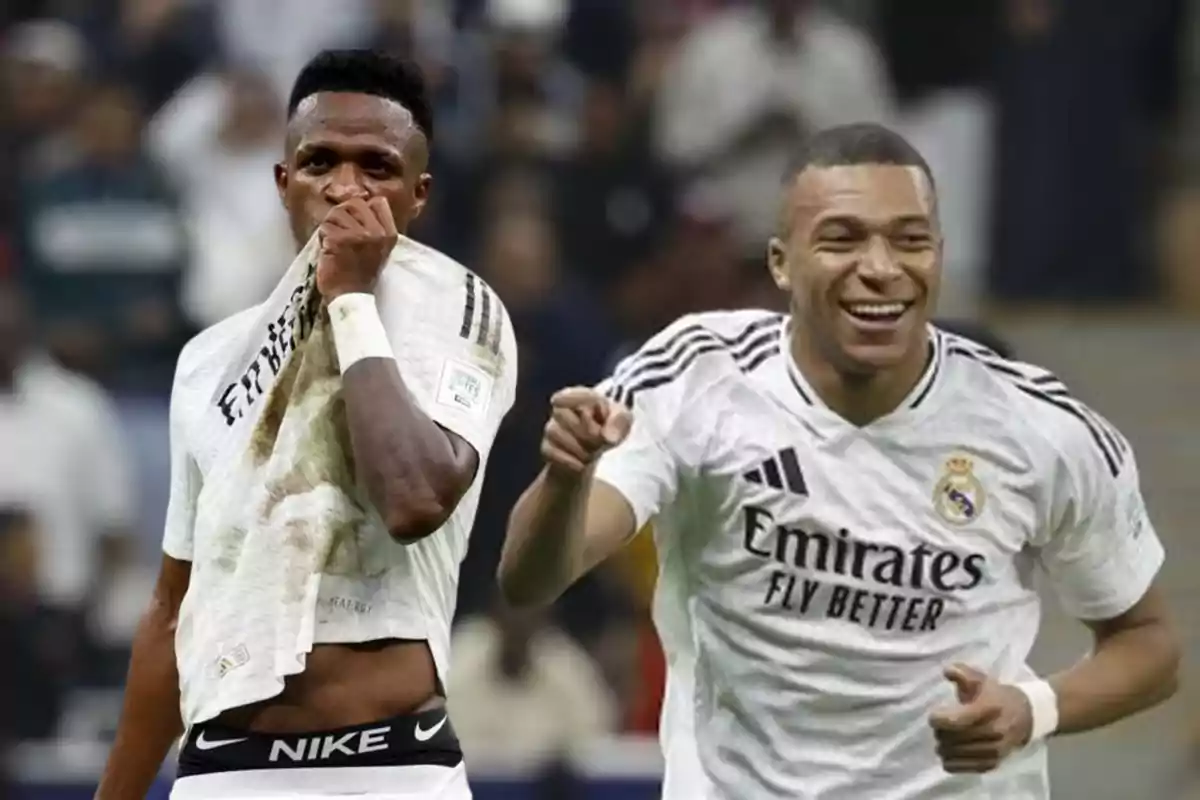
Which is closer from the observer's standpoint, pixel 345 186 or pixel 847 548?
pixel 345 186

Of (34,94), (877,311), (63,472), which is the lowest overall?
(63,472)

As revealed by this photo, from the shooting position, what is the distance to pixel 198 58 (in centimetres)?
1185

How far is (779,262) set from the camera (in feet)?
18.7

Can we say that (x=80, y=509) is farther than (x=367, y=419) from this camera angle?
Yes

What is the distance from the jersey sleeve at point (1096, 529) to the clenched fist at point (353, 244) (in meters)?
1.58

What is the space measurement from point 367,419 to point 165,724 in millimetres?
947

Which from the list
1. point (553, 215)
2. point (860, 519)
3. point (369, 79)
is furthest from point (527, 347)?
point (369, 79)

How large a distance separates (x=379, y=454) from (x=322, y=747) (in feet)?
1.69

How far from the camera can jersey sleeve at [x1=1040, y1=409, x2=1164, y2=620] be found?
18.2ft

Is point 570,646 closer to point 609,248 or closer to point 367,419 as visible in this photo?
point 609,248

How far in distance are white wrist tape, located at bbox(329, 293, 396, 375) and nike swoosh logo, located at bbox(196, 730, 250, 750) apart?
2.05ft

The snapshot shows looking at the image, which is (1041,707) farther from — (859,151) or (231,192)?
(231,192)

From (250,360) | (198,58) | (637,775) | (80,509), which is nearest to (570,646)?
(637,775)

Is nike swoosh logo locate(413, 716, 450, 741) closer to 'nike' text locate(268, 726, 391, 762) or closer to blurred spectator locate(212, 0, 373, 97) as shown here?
'nike' text locate(268, 726, 391, 762)
